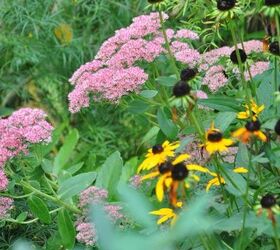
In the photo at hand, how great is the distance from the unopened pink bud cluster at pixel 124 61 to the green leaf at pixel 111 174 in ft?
1.00

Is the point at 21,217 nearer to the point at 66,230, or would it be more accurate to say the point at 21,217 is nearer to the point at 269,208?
the point at 66,230

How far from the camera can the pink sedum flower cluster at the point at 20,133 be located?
151 cm

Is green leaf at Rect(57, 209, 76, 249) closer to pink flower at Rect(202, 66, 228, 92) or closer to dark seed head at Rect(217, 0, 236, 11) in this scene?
pink flower at Rect(202, 66, 228, 92)

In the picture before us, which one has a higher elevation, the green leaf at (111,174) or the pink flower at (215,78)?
the pink flower at (215,78)

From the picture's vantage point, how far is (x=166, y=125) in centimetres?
145

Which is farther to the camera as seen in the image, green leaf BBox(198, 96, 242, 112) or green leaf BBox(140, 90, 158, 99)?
green leaf BBox(140, 90, 158, 99)

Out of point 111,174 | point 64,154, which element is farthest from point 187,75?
point 64,154

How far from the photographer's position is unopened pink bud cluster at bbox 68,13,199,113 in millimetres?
1536

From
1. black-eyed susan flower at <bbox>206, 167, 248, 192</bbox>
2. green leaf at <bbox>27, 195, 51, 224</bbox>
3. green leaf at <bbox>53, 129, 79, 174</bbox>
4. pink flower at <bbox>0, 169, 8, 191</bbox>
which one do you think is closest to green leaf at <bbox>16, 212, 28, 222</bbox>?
green leaf at <bbox>27, 195, 51, 224</bbox>

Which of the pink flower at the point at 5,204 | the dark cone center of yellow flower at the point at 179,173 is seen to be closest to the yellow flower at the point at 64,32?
the pink flower at the point at 5,204

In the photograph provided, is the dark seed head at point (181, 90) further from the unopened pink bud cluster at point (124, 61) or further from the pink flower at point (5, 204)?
the pink flower at point (5, 204)

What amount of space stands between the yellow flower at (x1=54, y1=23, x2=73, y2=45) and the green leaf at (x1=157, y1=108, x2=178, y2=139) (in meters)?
1.51

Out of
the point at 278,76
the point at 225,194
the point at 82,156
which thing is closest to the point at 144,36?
the point at 278,76

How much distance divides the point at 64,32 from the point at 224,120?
1685 millimetres
